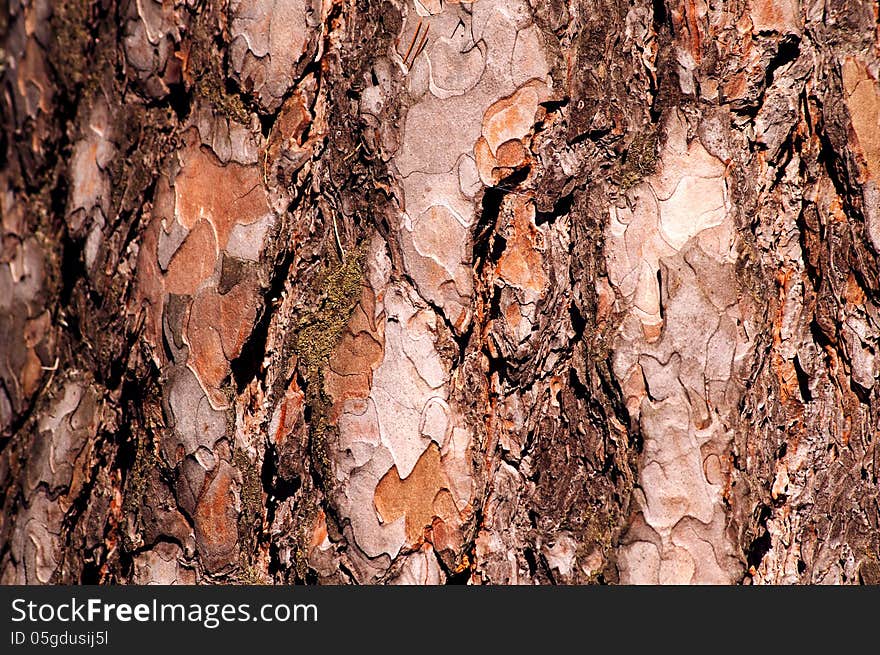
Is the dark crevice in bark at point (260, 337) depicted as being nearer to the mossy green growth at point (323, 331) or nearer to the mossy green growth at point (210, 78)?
the mossy green growth at point (323, 331)

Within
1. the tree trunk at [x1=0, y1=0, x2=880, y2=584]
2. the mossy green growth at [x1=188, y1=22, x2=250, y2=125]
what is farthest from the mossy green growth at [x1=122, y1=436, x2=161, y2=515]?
the mossy green growth at [x1=188, y1=22, x2=250, y2=125]

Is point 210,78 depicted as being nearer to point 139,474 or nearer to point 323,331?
point 323,331

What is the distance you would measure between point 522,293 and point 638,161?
0.19m

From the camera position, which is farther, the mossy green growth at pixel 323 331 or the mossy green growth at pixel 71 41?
the mossy green growth at pixel 71 41

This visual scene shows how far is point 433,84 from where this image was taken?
0.80 meters

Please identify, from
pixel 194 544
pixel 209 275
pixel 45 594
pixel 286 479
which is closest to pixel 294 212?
pixel 209 275

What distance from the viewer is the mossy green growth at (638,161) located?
31.5 inches

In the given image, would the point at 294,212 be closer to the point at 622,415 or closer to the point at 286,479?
the point at 286,479

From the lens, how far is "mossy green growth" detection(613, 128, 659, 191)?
801 mm

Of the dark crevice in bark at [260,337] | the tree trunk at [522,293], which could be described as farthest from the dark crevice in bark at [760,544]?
the dark crevice in bark at [260,337]

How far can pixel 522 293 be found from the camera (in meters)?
0.81

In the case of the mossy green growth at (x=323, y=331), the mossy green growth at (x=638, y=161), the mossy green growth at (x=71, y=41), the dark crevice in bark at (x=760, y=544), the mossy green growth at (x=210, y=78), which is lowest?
the dark crevice in bark at (x=760, y=544)

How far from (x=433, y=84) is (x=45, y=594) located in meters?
0.79

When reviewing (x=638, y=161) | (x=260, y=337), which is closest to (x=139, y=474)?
(x=260, y=337)
